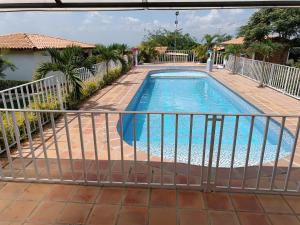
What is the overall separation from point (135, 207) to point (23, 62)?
16.1 meters

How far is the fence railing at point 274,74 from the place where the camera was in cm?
723

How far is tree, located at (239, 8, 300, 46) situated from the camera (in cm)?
1337

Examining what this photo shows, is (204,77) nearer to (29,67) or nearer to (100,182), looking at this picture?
(29,67)

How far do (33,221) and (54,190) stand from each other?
460 mm

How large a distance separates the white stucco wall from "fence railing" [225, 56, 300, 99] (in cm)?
1244

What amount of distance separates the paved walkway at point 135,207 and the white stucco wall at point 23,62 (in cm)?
1436

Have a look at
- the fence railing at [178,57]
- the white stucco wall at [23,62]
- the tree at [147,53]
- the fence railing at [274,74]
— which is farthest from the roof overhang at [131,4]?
the fence railing at [178,57]

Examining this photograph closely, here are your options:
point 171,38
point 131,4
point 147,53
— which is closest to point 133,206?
point 131,4

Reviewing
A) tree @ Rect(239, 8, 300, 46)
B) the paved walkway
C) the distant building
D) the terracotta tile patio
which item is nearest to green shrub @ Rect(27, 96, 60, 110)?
the terracotta tile patio

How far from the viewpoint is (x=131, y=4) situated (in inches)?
106

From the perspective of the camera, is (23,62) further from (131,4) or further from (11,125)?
(131,4)

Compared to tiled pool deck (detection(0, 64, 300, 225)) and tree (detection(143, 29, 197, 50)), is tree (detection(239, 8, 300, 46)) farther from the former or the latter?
tree (detection(143, 29, 197, 50))

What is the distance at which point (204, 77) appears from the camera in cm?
1441

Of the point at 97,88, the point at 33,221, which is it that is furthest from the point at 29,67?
the point at 33,221
